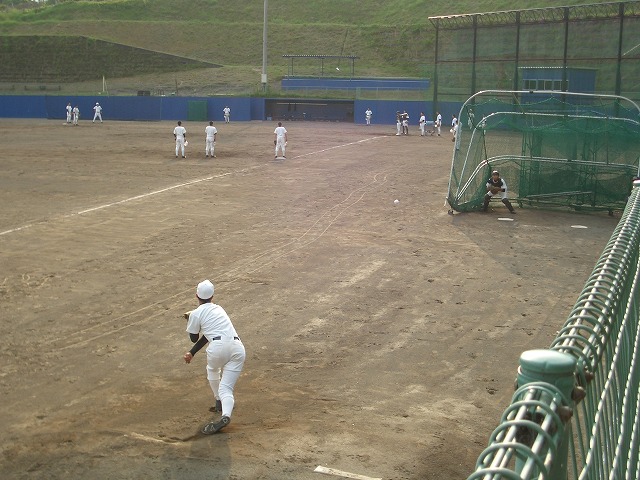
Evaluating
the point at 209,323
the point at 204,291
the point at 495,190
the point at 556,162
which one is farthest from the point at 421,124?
the point at 209,323

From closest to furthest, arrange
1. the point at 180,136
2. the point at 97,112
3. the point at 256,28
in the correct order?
the point at 180,136, the point at 97,112, the point at 256,28

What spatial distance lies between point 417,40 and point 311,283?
220 feet

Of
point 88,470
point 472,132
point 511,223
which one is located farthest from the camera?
point 472,132

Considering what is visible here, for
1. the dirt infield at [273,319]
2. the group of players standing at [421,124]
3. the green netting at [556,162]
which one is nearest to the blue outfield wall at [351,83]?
the group of players standing at [421,124]

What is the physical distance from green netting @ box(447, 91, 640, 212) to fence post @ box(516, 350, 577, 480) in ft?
69.4

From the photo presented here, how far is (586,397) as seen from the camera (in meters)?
2.97

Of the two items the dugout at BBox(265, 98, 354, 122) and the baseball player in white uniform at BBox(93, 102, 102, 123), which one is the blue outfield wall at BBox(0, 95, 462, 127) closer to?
the dugout at BBox(265, 98, 354, 122)

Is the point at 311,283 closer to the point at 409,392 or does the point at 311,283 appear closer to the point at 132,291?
the point at 132,291

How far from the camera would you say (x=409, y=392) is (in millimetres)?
10312

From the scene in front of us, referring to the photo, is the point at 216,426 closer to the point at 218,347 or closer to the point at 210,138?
the point at 218,347

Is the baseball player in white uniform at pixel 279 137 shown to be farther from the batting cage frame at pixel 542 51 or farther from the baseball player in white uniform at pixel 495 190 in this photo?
the batting cage frame at pixel 542 51

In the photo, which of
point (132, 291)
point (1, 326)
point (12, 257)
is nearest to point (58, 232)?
point (12, 257)

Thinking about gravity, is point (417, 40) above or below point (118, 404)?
above

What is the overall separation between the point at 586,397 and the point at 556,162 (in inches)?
879
